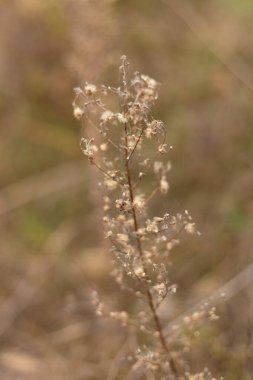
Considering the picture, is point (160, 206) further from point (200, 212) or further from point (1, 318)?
point (1, 318)

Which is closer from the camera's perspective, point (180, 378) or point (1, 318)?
point (180, 378)

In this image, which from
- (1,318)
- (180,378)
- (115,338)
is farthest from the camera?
(1,318)

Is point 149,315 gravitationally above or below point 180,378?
above

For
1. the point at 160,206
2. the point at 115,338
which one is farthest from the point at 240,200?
the point at 115,338

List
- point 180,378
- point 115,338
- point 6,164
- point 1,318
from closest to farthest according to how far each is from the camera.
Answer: point 180,378 < point 115,338 < point 1,318 < point 6,164

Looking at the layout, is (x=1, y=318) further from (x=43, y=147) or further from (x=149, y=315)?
(x=149, y=315)

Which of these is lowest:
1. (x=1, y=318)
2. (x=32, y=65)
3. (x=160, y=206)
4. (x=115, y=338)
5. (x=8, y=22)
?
(x=115, y=338)
